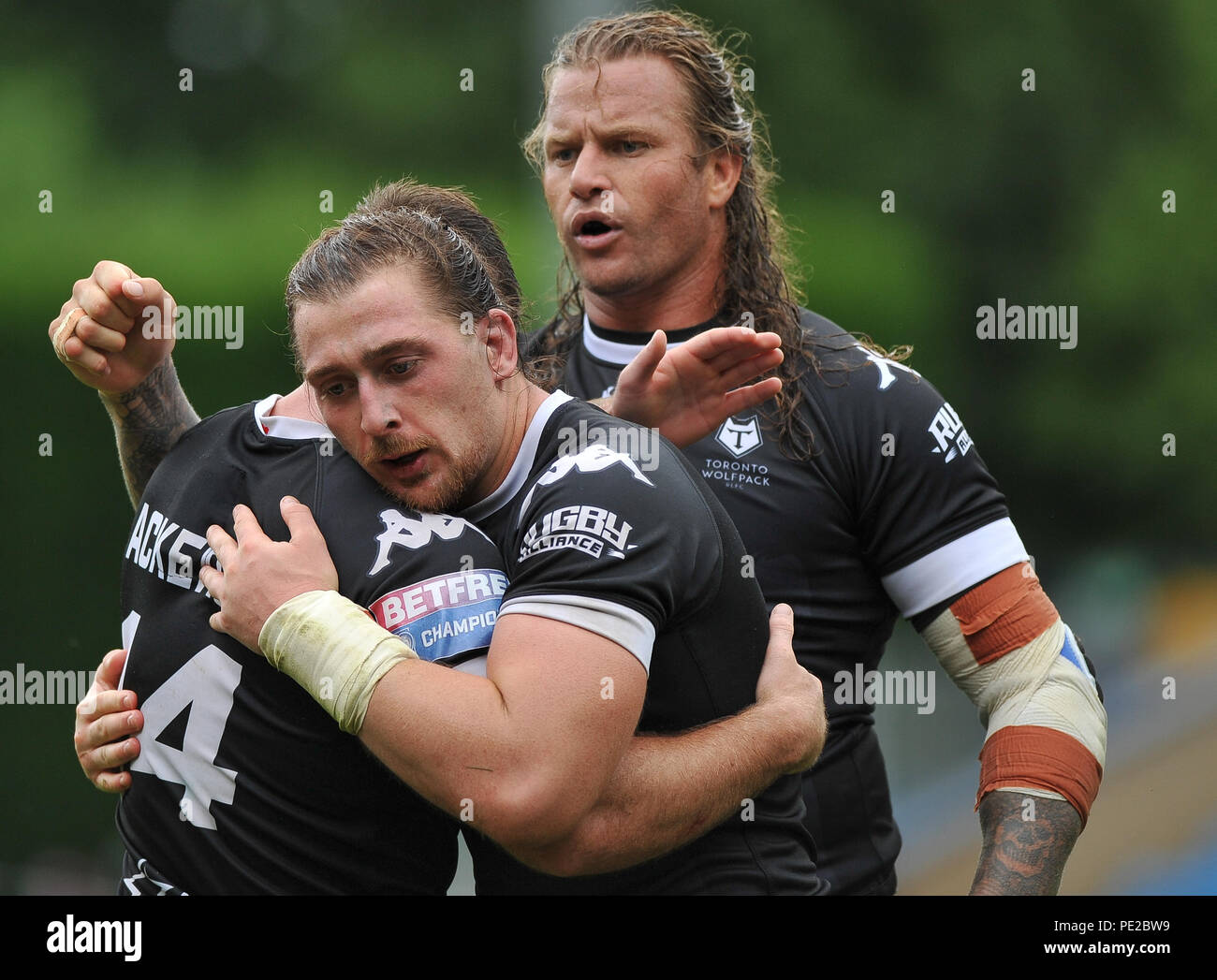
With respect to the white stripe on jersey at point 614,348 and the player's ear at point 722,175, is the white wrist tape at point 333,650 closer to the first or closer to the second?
the white stripe on jersey at point 614,348

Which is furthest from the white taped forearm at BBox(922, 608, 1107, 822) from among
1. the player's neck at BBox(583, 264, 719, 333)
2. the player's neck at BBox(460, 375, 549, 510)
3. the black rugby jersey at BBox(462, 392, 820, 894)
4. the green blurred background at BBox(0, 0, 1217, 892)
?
the green blurred background at BBox(0, 0, 1217, 892)

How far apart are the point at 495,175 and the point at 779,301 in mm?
5413

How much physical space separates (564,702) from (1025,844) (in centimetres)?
153

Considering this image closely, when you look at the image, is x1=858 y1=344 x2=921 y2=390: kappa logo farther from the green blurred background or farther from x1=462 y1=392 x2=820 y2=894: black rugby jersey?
the green blurred background

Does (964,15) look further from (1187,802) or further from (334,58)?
(1187,802)

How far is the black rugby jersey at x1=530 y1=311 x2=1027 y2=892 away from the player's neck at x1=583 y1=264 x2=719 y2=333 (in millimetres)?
404

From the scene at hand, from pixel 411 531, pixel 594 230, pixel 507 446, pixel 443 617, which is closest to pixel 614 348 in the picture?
pixel 594 230

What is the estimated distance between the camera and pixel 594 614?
2336mm

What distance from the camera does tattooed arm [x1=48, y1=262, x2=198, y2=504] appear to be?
9.07ft

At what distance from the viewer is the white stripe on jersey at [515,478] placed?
8.80ft

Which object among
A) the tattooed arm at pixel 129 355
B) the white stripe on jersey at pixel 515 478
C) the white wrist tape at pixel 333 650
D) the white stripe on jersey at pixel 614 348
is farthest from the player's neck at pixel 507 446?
the white stripe on jersey at pixel 614 348

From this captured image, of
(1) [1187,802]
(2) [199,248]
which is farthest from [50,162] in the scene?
(1) [1187,802]

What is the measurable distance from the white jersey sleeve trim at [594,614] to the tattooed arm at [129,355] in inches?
38.1

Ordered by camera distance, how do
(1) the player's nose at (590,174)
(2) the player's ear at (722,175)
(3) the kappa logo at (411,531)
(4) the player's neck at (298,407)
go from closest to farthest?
1. (3) the kappa logo at (411,531)
2. (4) the player's neck at (298,407)
3. (1) the player's nose at (590,174)
4. (2) the player's ear at (722,175)
